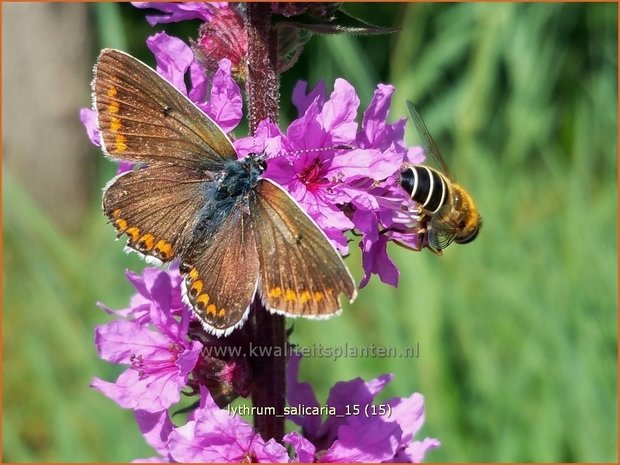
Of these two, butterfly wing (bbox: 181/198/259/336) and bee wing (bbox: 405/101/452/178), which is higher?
bee wing (bbox: 405/101/452/178)

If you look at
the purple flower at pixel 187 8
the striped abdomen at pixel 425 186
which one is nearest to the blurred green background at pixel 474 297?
the striped abdomen at pixel 425 186

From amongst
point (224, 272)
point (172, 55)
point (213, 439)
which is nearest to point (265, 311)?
point (224, 272)

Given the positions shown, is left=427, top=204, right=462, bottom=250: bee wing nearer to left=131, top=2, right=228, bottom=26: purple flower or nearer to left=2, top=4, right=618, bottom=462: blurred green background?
left=131, top=2, right=228, bottom=26: purple flower

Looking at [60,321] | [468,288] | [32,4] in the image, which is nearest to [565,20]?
[468,288]

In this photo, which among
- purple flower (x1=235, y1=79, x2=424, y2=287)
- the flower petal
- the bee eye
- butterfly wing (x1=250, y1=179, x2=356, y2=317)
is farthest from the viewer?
the bee eye

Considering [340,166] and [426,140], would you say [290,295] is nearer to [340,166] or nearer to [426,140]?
[340,166]

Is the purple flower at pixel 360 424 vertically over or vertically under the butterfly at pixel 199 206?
under

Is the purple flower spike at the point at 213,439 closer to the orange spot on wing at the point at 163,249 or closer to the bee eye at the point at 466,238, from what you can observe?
the orange spot on wing at the point at 163,249

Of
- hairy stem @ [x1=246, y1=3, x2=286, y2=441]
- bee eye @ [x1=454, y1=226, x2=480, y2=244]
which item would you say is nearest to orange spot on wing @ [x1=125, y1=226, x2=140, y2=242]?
hairy stem @ [x1=246, y1=3, x2=286, y2=441]
